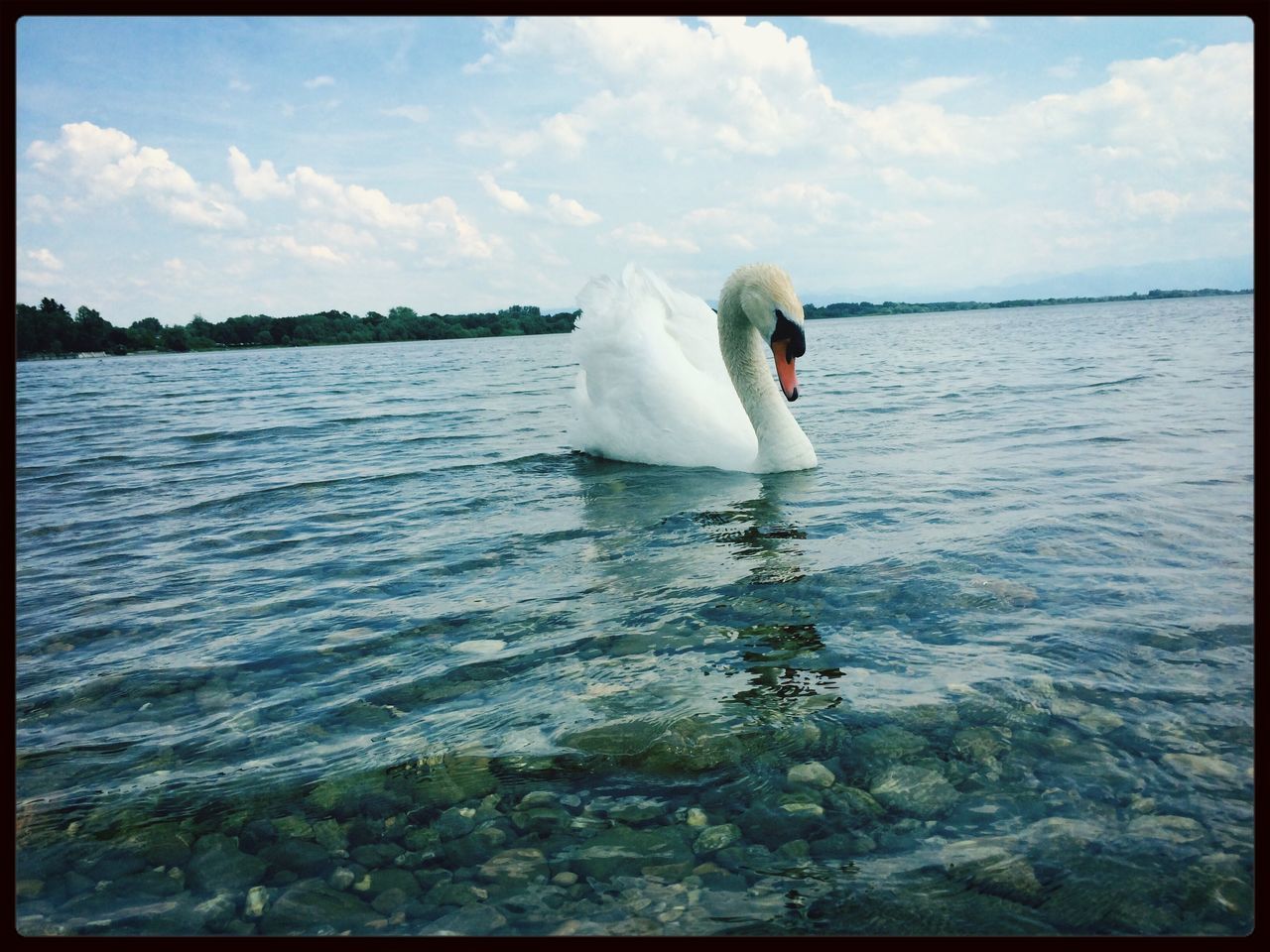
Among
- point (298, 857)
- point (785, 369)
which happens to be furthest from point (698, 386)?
point (298, 857)

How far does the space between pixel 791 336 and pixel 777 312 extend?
0.33m

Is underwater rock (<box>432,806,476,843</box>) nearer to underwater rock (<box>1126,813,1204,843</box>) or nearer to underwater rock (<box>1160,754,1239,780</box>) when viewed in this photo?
underwater rock (<box>1126,813,1204,843</box>)

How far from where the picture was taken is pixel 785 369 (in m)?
7.77

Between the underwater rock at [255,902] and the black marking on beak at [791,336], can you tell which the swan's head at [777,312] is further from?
the underwater rock at [255,902]

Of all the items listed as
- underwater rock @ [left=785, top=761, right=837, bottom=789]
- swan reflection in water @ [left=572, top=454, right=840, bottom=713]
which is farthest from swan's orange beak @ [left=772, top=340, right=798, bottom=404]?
underwater rock @ [left=785, top=761, right=837, bottom=789]

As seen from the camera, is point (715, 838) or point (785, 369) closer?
point (715, 838)

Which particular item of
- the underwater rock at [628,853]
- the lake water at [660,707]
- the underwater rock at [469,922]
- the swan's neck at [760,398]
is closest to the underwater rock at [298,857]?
the lake water at [660,707]

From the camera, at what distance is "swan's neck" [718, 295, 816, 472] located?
325 inches

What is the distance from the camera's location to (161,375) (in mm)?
34000

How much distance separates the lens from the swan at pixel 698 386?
8.13 m

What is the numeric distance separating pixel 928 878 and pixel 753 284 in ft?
21.2

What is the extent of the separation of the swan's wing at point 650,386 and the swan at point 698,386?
1cm

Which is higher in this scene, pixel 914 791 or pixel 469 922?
pixel 914 791

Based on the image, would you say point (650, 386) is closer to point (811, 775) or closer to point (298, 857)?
point (811, 775)
